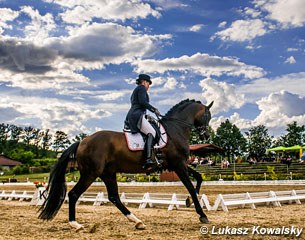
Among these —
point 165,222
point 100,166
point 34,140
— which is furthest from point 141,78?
point 34,140

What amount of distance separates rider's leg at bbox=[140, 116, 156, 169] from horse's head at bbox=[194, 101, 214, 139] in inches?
A: 59.8

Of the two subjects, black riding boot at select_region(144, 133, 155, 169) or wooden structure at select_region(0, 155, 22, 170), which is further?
wooden structure at select_region(0, 155, 22, 170)

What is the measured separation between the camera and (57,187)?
347 inches

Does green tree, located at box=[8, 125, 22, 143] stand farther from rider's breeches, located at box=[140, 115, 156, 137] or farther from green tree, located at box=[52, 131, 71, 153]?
rider's breeches, located at box=[140, 115, 156, 137]

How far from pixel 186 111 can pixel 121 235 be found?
12.1 feet

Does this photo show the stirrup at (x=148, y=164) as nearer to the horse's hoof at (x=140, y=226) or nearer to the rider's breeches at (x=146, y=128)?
the rider's breeches at (x=146, y=128)

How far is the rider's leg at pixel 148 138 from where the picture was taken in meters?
8.64

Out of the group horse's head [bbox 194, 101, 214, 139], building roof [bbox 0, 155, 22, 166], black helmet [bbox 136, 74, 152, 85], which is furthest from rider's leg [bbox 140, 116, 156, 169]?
building roof [bbox 0, 155, 22, 166]

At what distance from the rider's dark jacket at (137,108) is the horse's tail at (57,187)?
134cm

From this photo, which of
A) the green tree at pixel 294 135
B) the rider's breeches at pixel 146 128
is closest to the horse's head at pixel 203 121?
the rider's breeches at pixel 146 128

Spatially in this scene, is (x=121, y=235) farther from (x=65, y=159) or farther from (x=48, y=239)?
(x=65, y=159)

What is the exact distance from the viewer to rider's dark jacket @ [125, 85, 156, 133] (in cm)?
891

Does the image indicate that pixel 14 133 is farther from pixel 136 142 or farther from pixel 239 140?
pixel 136 142

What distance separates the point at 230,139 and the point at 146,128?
77544mm
